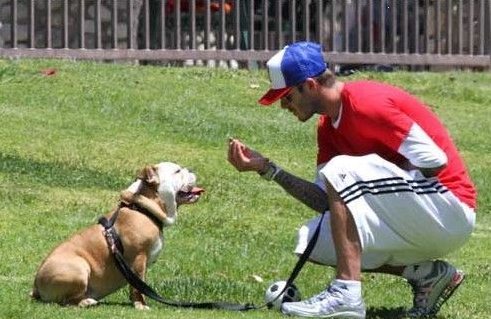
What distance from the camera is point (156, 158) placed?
490 inches

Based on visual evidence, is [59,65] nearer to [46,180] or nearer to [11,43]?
[11,43]

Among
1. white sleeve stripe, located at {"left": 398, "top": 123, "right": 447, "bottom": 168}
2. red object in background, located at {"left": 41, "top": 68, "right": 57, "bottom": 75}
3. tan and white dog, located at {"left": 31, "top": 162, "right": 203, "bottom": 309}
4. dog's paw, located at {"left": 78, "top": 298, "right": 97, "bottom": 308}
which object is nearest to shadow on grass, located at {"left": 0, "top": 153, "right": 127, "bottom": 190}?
red object in background, located at {"left": 41, "top": 68, "right": 57, "bottom": 75}

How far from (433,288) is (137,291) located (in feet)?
4.60

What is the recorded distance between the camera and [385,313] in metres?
7.57

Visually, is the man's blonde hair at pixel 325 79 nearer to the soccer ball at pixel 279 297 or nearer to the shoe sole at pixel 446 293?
the soccer ball at pixel 279 297

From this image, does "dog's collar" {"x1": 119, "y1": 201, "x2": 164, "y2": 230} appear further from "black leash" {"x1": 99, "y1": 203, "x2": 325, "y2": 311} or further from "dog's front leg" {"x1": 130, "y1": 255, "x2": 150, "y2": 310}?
"dog's front leg" {"x1": 130, "y1": 255, "x2": 150, "y2": 310}

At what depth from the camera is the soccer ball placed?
24.2 feet

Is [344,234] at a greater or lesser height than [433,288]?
greater

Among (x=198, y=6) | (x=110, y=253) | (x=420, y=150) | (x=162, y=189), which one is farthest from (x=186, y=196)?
(x=198, y=6)

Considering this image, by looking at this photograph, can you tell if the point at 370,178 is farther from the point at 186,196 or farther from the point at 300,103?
the point at 186,196

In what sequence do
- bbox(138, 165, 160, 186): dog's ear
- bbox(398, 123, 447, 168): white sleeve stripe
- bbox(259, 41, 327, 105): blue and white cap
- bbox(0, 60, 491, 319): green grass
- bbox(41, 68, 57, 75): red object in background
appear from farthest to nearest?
bbox(41, 68, 57, 75): red object in background
bbox(0, 60, 491, 319): green grass
bbox(138, 165, 160, 186): dog's ear
bbox(259, 41, 327, 105): blue and white cap
bbox(398, 123, 447, 168): white sleeve stripe

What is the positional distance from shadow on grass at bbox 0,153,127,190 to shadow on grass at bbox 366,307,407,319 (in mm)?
4013

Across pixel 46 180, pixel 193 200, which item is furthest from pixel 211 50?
pixel 193 200

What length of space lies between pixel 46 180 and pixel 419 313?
14.9ft
